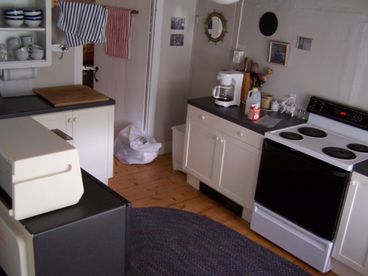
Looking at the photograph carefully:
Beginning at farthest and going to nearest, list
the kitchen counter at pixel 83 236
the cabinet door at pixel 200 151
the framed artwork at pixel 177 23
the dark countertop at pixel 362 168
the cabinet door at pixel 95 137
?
the framed artwork at pixel 177 23 < the cabinet door at pixel 200 151 < the cabinet door at pixel 95 137 < the dark countertop at pixel 362 168 < the kitchen counter at pixel 83 236

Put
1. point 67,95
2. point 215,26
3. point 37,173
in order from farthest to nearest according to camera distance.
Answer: point 215,26 < point 67,95 < point 37,173

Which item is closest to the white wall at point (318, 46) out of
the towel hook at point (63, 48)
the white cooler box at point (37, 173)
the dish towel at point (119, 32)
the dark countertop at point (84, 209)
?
the dish towel at point (119, 32)

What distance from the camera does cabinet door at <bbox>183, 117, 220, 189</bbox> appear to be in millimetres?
3602

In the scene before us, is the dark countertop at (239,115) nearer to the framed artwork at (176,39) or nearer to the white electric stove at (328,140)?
the white electric stove at (328,140)

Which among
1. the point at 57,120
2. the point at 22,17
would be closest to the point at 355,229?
the point at 57,120

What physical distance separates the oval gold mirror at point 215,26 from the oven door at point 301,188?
4.70 ft

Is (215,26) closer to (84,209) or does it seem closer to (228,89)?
(228,89)

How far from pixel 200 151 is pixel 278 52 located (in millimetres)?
1076

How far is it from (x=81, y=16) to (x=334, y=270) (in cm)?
267

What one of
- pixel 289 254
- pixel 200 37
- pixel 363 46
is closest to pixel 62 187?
pixel 289 254

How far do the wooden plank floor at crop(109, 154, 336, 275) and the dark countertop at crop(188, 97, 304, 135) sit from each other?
81cm

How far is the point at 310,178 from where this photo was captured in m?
2.80

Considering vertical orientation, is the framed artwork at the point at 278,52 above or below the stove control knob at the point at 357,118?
above

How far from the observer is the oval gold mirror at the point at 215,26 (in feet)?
13.1
